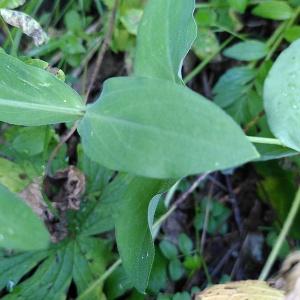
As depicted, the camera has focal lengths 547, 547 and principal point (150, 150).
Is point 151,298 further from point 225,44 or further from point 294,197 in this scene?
point 225,44

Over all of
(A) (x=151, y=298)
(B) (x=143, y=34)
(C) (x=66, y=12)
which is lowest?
(A) (x=151, y=298)

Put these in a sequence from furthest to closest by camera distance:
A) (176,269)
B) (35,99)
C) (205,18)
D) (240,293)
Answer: (205,18), (176,269), (240,293), (35,99)

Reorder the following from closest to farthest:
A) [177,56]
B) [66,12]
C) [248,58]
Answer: [177,56] < [248,58] < [66,12]

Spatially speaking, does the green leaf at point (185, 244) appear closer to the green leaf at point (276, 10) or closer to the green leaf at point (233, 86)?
the green leaf at point (233, 86)

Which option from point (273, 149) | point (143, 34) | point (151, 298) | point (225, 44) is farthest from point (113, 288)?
point (225, 44)

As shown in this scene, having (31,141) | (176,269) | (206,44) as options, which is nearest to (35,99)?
(31,141)

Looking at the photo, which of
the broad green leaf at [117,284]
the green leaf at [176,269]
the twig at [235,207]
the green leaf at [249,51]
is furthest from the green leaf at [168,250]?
the green leaf at [249,51]

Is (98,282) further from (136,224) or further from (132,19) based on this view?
(132,19)

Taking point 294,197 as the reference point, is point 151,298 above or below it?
below

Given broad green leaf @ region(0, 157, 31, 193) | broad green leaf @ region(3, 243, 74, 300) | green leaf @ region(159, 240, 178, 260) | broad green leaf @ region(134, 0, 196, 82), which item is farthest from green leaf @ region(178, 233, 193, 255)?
broad green leaf @ region(134, 0, 196, 82)
